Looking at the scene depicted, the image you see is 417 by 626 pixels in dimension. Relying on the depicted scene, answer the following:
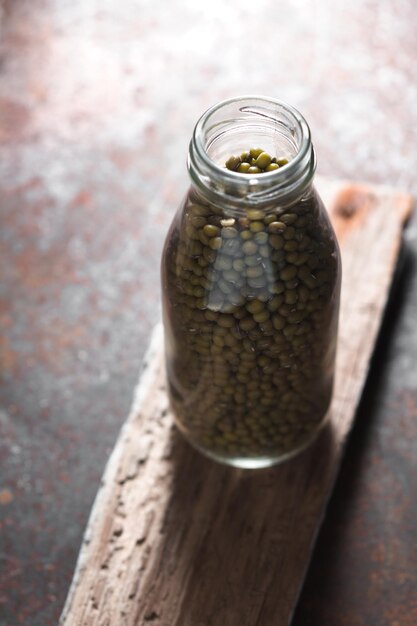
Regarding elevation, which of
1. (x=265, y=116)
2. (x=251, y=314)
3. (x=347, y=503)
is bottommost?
(x=347, y=503)

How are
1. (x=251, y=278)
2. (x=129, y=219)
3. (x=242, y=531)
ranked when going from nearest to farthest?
(x=251, y=278) < (x=242, y=531) < (x=129, y=219)

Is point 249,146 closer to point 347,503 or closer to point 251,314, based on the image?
point 251,314

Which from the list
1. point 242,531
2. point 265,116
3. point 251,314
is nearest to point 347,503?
point 242,531

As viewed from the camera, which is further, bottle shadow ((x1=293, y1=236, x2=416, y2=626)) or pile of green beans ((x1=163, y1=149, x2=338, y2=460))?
bottle shadow ((x1=293, y1=236, x2=416, y2=626))

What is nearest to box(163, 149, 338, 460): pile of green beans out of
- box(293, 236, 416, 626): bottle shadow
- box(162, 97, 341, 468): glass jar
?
box(162, 97, 341, 468): glass jar

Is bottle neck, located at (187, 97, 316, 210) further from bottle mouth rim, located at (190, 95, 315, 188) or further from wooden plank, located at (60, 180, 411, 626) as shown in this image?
wooden plank, located at (60, 180, 411, 626)

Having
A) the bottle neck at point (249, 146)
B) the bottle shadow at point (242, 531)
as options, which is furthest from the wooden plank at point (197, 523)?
the bottle neck at point (249, 146)

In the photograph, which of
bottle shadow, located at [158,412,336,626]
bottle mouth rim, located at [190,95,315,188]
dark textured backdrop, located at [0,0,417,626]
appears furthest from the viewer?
dark textured backdrop, located at [0,0,417,626]

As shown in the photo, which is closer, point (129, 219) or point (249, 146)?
point (249, 146)
